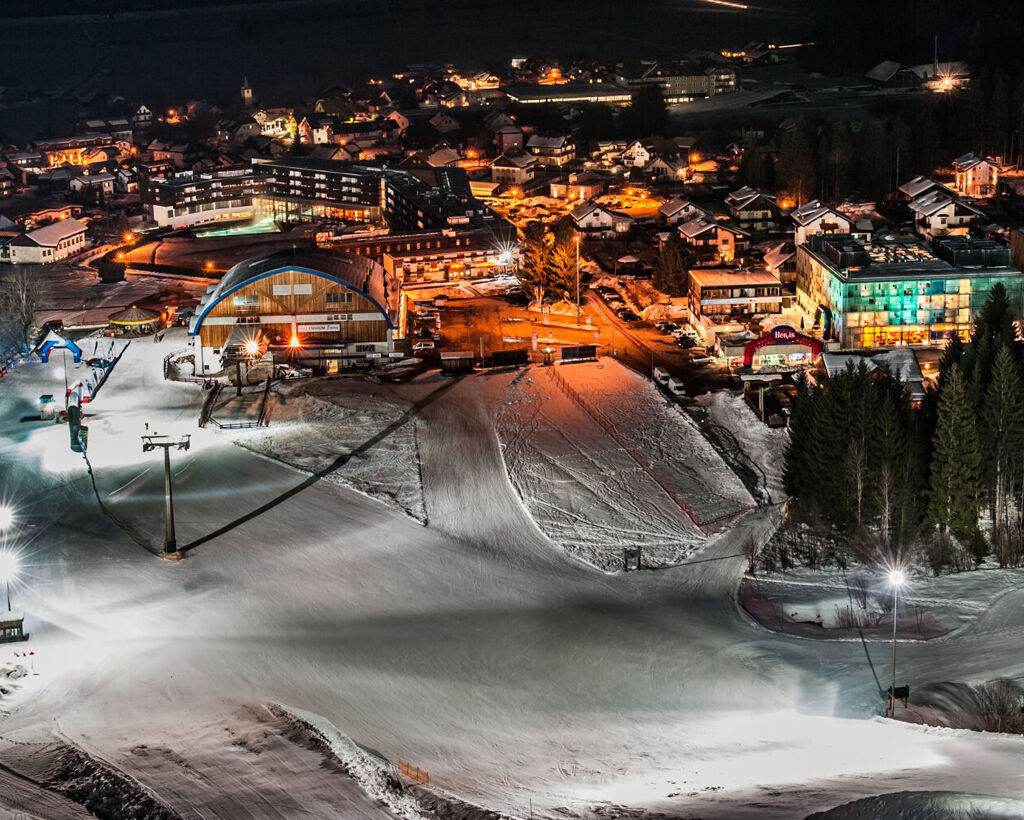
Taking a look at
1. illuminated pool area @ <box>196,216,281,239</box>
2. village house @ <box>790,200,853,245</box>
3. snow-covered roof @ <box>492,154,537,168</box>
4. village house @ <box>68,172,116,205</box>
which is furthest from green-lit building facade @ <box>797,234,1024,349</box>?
village house @ <box>68,172,116,205</box>

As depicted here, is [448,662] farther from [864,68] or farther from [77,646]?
[864,68]

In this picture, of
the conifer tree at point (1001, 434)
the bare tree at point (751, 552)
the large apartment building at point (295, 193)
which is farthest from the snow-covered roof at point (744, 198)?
the bare tree at point (751, 552)

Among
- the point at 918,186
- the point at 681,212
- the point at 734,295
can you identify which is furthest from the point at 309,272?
the point at 918,186

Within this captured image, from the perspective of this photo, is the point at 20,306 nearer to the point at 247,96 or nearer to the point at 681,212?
the point at 681,212

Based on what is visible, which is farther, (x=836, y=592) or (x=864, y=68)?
(x=864, y=68)

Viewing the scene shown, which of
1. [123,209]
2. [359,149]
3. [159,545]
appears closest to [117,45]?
[359,149]
